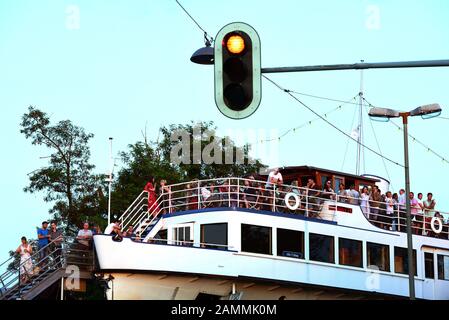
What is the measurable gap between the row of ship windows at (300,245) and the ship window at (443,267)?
2.98ft

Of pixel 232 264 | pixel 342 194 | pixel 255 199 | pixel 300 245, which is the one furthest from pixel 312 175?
pixel 232 264

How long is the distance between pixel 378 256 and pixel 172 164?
18645 mm

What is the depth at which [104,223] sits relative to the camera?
43906 millimetres

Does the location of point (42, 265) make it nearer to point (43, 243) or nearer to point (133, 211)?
point (43, 243)

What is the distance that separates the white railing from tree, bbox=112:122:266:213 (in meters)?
13.0

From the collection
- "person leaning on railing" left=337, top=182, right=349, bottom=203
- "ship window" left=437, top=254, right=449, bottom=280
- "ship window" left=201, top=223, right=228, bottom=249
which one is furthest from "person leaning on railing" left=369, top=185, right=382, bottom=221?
"ship window" left=201, top=223, right=228, bottom=249

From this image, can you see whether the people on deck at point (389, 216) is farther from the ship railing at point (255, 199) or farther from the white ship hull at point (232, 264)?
the ship railing at point (255, 199)

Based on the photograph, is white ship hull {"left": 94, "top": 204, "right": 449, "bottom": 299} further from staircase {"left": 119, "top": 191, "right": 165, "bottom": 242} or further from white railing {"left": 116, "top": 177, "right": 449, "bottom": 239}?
staircase {"left": 119, "top": 191, "right": 165, "bottom": 242}

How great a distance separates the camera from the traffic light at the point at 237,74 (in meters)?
12.2

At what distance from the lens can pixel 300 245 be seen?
30.1 metres

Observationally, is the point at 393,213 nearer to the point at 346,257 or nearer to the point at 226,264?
the point at 346,257

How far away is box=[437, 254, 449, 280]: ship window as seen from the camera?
34.4 m

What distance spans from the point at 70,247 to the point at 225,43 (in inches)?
743

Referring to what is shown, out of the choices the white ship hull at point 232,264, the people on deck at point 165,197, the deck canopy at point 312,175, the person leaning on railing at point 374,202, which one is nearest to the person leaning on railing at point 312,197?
the deck canopy at point 312,175
